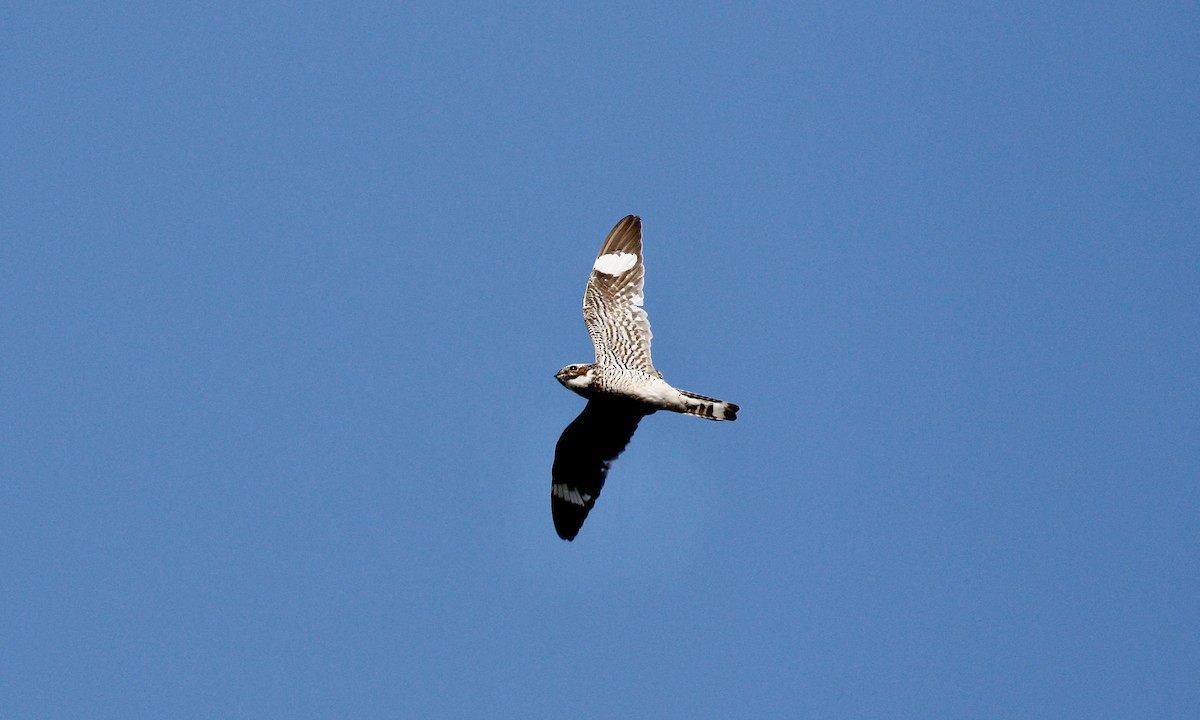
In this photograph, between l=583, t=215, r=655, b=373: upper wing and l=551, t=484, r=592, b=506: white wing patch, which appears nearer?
l=583, t=215, r=655, b=373: upper wing

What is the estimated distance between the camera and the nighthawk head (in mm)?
18125

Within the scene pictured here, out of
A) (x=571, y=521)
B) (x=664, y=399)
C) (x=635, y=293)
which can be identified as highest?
(x=635, y=293)

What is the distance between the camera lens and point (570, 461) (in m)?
19.5

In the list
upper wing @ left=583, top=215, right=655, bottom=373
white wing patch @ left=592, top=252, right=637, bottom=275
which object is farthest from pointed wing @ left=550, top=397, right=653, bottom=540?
white wing patch @ left=592, top=252, right=637, bottom=275

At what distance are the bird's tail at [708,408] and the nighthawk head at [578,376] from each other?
1286mm

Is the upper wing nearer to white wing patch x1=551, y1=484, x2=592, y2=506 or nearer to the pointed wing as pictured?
the pointed wing

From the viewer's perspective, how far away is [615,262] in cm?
1964

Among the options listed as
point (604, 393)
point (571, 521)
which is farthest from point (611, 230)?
point (571, 521)

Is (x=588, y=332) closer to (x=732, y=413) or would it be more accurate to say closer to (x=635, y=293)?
(x=635, y=293)

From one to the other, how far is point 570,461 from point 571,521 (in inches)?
36.8

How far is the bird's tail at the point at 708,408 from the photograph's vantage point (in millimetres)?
17297

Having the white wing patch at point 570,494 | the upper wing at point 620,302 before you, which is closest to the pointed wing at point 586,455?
the white wing patch at point 570,494

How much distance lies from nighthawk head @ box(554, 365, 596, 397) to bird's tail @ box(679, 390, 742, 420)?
4.22 ft

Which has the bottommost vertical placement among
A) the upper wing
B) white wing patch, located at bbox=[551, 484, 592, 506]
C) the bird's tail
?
white wing patch, located at bbox=[551, 484, 592, 506]
